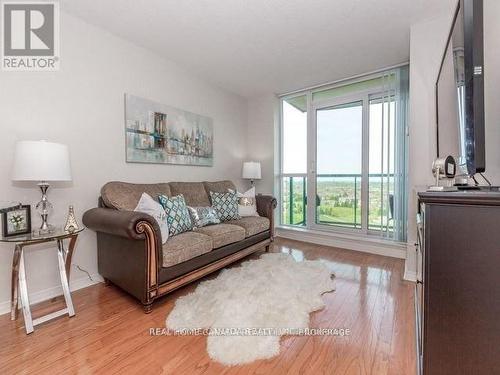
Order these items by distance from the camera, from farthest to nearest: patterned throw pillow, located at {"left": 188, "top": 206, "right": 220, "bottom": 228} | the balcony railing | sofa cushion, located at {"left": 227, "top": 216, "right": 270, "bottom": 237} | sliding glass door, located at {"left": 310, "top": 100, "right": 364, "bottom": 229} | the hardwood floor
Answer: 1. sliding glass door, located at {"left": 310, "top": 100, "right": 364, "bottom": 229}
2. the balcony railing
3. sofa cushion, located at {"left": 227, "top": 216, "right": 270, "bottom": 237}
4. patterned throw pillow, located at {"left": 188, "top": 206, "right": 220, "bottom": 228}
5. the hardwood floor

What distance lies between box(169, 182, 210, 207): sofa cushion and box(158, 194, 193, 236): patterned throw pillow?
41 centimetres

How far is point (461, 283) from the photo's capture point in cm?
83

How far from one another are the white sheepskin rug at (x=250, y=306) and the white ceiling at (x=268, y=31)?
7.88 feet

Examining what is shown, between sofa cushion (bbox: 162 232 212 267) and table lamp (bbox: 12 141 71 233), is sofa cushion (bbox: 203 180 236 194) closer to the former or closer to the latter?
sofa cushion (bbox: 162 232 212 267)

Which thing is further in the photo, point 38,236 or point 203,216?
point 203,216

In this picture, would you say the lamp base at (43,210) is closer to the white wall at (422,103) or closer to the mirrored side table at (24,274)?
the mirrored side table at (24,274)

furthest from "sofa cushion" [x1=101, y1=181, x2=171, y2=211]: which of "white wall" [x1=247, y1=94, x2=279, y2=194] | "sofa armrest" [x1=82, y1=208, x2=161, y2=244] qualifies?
"white wall" [x1=247, y1=94, x2=279, y2=194]

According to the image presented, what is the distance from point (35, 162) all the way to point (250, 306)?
1.78m

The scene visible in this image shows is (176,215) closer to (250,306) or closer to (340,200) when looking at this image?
(250,306)

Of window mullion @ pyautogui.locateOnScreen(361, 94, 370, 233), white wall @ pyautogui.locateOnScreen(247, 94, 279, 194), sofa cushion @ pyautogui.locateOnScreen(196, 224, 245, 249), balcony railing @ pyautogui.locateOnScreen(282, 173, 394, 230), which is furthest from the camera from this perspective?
white wall @ pyautogui.locateOnScreen(247, 94, 279, 194)

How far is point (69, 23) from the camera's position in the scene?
82.5 inches

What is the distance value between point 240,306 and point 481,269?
56.1 inches

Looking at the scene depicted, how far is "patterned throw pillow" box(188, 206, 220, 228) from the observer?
8.27 ft

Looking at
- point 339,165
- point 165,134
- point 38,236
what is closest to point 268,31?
point 165,134
